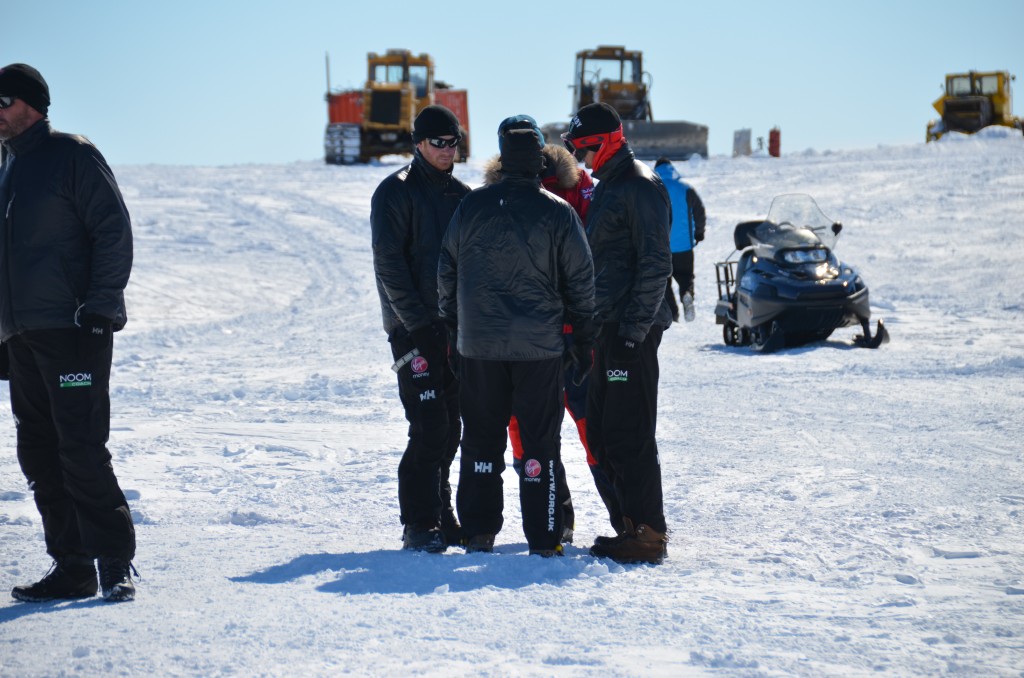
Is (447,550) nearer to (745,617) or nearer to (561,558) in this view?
(561,558)

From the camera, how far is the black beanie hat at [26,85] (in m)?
3.76

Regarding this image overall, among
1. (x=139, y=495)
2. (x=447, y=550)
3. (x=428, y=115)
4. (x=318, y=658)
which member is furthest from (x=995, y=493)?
(x=139, y=495)

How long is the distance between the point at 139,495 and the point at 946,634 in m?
3.62

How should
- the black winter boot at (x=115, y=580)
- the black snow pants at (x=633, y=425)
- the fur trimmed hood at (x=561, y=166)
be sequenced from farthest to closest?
the fur trimmed hood at (x=561, y=166) → the black snow pants at (x=633, y=425) → the black winter boot at (x=115, y=580)

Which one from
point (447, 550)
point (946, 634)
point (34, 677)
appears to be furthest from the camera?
point (447, 550)

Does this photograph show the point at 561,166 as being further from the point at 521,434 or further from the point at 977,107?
the point at 977,107

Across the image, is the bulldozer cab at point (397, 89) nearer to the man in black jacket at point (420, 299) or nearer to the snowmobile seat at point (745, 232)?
the snowmobile seat at point (745, 232)

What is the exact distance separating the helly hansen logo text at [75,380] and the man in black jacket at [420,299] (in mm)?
1158

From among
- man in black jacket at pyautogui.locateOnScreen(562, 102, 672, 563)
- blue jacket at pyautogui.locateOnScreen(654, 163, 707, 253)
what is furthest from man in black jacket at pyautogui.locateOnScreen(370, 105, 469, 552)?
blue jacket at pyautogui.locateOnScreen(654, 163, 707, 253)

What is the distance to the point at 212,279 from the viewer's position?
618 inches

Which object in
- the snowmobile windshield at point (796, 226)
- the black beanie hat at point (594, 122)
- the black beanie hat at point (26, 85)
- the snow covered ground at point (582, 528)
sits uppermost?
the black beanie hat at point (26, 85)

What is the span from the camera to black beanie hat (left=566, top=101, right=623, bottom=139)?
4422mm

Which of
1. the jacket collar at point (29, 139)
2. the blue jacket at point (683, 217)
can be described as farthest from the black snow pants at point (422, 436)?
the blue jacket at point (683, 217)

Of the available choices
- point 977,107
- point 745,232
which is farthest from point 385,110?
point 745,232
